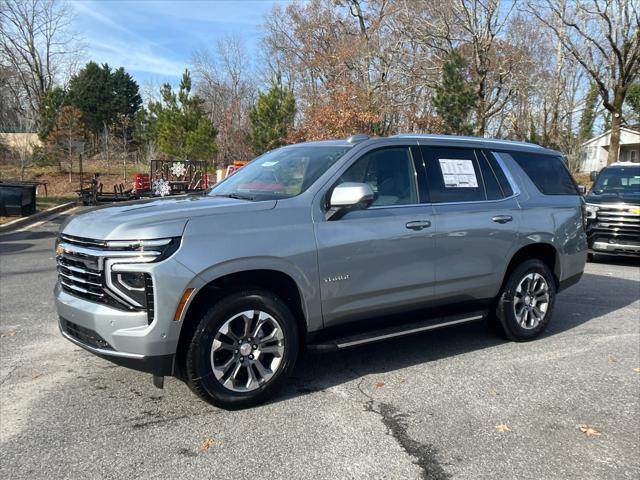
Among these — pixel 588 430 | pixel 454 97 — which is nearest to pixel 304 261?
pixel 588 430

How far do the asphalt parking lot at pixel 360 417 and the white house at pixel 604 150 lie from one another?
43.8 metres

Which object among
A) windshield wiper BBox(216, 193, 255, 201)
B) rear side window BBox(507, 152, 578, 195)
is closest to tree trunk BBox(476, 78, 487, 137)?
rear side window BBox(507, 152, 578, 195)

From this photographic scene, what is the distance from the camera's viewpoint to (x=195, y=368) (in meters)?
3.48

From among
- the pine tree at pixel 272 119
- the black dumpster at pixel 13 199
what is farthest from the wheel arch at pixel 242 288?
the pine tree at pixel 272 119

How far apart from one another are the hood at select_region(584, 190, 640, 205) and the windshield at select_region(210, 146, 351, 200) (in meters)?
8.05

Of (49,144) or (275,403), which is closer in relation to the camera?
(275,403)

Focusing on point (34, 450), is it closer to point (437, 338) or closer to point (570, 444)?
point (570, 444)

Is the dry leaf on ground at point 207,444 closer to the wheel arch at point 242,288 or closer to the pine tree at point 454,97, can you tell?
the wheel arch at point 242,288

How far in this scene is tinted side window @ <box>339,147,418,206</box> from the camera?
425 cm

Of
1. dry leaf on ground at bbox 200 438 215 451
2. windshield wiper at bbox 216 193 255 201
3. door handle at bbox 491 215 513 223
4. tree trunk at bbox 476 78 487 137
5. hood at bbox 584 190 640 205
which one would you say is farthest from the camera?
tree trunk at bbox 476 78 487 137

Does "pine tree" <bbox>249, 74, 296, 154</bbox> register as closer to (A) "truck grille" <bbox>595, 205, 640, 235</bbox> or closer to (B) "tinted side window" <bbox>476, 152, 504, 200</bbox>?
(A) "truck grille" <bbox>595, 205, 640, 235</bbox>

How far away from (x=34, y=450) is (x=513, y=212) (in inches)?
170

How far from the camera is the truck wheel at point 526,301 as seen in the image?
516 cm

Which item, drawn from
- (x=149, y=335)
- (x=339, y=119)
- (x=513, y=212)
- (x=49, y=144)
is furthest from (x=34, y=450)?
(x=49, y=144)
